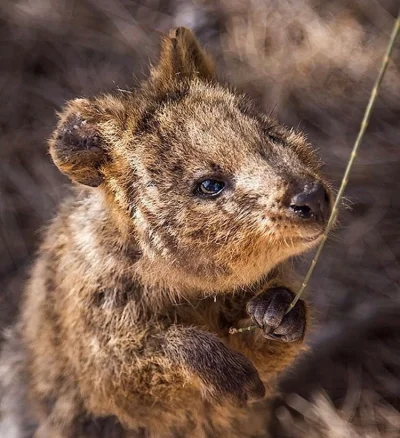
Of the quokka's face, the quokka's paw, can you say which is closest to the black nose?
the quokka's face

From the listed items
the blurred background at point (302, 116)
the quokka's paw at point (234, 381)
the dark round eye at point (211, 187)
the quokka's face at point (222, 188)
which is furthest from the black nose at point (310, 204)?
the blurred background at point (302, 116)

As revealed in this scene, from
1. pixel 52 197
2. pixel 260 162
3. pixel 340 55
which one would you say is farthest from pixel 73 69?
pixel 260 162

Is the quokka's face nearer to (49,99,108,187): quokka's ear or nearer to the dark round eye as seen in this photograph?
the dark round eye

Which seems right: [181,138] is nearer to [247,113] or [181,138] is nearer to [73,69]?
[247,113]

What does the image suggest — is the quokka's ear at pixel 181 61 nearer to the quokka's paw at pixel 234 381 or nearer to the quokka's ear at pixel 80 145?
the quokka's ear at pixel 80 145

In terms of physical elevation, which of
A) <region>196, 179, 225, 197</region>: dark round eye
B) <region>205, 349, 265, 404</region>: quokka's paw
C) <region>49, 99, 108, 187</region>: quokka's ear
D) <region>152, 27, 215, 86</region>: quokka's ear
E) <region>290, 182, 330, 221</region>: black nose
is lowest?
<region>205, 349, 265, 404</region>: quokka's paw

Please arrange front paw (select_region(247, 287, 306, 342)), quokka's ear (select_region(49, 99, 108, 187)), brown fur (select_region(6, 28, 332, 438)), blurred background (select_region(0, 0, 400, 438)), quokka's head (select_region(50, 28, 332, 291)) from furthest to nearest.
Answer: blurred background (select_region(0, 0, 400, 438)), front paw (select_region(247, 287, 306, 342)), quokka's ear (select_region(49, 99, 108, 187)), brown fur (select_region(6, 28, 332, 438)), quokka's head (select_region(50, 28, 332, 291))
